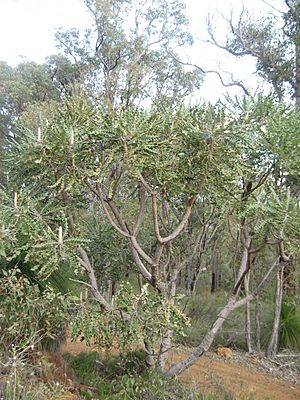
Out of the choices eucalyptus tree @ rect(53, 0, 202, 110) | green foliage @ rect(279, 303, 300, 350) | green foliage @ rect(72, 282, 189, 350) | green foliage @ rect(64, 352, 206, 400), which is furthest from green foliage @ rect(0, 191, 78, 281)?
eucalyptus tree @ rect(53, 0, 202, 110)

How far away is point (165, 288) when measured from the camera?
421 centimetres

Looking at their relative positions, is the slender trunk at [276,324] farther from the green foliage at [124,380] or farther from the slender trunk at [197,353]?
the green foliage at [124,380]

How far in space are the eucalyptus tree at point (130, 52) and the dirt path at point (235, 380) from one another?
10571mm

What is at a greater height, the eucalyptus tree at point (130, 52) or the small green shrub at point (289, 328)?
the eucalyptus tree at point (130, 52)

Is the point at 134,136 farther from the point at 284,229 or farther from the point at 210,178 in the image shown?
the point at 284,229

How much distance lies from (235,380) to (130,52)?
1442 cm

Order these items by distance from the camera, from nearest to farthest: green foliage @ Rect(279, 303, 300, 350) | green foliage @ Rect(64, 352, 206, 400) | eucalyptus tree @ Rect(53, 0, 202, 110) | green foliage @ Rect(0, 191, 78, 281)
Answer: green foliage @ Rect(0, 191, 78, 281), green foliage @ Rect(64, 352, 206, 400), green foliage @ Rect(279, 303, 300, 350), eucalyptus tree @ Rect(53, 0, 202, 110)

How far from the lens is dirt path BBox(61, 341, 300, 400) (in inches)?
193

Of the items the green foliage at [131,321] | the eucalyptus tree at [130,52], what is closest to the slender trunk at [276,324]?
the green foliage at [131,321]

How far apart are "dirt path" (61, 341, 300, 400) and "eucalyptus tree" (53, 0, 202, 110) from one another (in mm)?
10571

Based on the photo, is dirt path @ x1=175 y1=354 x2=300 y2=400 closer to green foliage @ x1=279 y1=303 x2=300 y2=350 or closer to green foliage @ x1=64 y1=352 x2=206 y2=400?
green foliage @ x1=64 y1=352 x2=206 y2=400

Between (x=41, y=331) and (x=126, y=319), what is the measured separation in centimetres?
76

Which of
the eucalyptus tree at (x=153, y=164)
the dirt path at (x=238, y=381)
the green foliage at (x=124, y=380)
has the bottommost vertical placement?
the dirt path at (x=238, y=381)

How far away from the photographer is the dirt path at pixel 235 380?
490 cm
